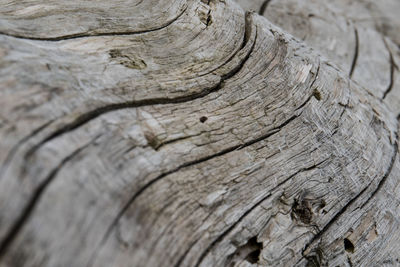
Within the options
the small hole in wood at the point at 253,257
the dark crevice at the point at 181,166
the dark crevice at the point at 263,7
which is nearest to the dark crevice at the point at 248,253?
the small hole in wood at the point at 253,257

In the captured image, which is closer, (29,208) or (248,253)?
(29,208)

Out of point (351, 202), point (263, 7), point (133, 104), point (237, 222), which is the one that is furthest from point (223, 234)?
point (263, 7)

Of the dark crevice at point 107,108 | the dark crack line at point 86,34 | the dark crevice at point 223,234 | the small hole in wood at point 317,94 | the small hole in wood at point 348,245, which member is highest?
the small hole in wood at point 317,94

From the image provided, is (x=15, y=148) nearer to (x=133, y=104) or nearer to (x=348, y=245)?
(x=133, y=104)

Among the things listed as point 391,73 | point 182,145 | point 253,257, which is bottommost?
point 253,257

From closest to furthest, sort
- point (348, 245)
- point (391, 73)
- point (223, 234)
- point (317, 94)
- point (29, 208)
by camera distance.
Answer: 1. point (29, 208)
2. point (223, 234)
3. point (348, 245)
4. point (317, 94)
5. point (391, 73)

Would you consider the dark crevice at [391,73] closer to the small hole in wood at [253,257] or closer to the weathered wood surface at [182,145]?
the weathered wood surface at [182,145]
